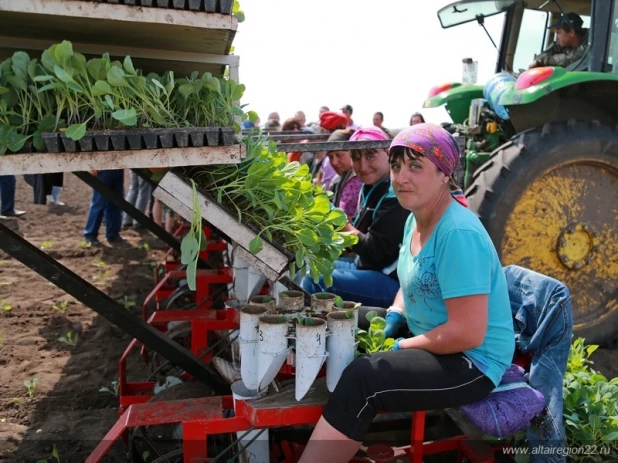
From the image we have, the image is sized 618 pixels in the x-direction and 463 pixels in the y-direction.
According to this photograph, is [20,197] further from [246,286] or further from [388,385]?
[388,385]

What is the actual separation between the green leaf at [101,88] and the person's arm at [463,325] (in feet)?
4.32

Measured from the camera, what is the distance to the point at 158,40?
2287 millimetres

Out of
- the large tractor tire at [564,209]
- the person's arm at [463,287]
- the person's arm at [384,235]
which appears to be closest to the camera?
the person's arm at [463,287]

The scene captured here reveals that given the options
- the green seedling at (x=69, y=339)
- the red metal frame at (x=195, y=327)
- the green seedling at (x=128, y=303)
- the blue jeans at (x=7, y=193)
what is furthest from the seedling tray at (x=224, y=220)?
the blue jeans at (x=7, y=193)

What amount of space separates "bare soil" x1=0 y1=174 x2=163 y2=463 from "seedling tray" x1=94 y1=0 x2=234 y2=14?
2.11m

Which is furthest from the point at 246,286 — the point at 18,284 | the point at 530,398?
the point at 18,284

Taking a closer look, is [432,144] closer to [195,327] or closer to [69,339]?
[195,327]

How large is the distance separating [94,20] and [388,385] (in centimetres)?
161

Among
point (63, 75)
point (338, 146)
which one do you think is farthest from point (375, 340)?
point (63, 75)

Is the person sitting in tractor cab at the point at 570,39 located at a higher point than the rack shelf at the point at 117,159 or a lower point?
higher

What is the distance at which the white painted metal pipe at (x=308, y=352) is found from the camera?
6.43 ft

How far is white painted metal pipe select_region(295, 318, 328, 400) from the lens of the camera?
1.96 metres

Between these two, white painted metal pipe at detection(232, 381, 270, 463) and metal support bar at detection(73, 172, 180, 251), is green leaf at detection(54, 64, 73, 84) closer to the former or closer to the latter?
white painted metal pipe at detection(232, 381, 270, 463)

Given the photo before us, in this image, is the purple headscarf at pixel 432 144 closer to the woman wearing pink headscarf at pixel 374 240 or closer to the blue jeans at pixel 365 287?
the woman wearing pink headscarf at pixel 374 240
